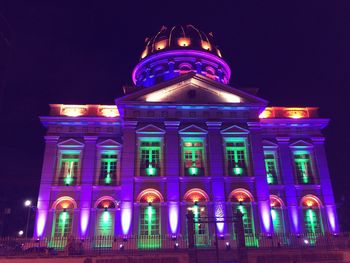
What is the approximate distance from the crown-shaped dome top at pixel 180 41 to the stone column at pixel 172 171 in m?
16.5

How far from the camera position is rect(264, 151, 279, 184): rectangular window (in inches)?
1194

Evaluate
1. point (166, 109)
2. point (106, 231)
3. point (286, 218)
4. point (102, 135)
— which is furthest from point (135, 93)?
point (286, 218)

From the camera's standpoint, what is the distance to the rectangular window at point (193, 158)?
2787cm

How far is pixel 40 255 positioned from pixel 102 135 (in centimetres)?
1350

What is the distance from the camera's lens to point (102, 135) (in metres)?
30.4

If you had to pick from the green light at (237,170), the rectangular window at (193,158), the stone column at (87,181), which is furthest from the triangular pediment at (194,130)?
the stone column at (87,181)

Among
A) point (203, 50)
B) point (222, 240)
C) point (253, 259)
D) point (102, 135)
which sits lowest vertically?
point (253, 259)

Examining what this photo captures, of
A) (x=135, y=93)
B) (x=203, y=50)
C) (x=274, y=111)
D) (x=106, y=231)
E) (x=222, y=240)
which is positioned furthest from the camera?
(x=203, y=50)

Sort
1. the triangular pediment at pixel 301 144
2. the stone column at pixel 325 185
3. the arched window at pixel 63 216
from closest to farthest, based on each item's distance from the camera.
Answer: the arched window at pixel 63 216, the stone column at pixel 325 185, the triangular pediment at pixel 301 144

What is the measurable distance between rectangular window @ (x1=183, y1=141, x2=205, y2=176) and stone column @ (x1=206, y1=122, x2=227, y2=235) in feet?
2.77

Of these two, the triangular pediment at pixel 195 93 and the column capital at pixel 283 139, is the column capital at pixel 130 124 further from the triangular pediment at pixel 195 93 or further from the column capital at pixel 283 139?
the column capital at pixel 283 139

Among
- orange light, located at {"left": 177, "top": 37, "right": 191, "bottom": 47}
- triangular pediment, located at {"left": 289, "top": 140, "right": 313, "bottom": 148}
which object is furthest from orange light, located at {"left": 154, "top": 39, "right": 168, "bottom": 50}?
triangular pediment, located at {"left": 289, "top": 140, "right": 313, "bottom": 148}

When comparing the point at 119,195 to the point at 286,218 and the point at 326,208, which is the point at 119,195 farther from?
the point at 326,208

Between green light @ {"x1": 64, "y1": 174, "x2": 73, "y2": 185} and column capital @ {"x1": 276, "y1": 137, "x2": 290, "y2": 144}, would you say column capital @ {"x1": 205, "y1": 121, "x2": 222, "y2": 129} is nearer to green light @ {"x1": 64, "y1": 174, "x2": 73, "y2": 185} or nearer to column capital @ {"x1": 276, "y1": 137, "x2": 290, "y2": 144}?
column capital @ {"x1": 276, "y1": 137, "x2": 290, "y2": 144}
